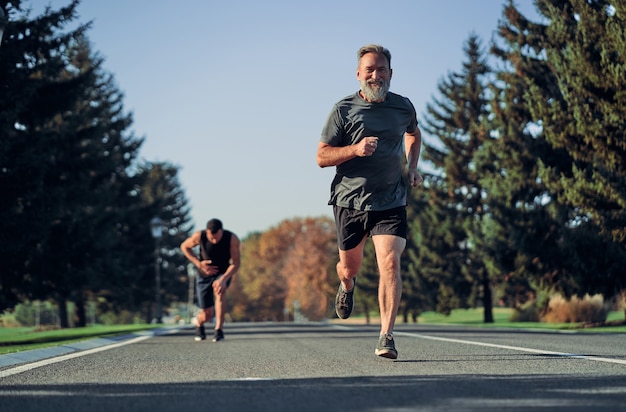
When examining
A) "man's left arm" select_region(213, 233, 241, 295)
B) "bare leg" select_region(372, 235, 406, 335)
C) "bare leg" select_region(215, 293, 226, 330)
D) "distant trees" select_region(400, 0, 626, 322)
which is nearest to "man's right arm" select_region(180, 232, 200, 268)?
"man's left arm" select_region(213, 233, 241, 295)

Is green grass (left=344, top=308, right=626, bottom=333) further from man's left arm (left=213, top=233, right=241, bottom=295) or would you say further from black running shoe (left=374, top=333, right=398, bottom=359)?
black running shoe (left=374, top=333, right=398, bottom=359)

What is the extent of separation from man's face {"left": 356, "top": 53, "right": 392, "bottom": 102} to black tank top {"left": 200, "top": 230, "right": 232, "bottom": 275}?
6.60m

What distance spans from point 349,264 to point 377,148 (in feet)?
3.74

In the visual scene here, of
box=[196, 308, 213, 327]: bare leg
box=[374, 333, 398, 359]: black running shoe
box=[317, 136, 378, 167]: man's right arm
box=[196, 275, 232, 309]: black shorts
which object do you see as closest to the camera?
box=[317, 136, 378, 167]: man's right arm

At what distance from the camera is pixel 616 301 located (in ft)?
105

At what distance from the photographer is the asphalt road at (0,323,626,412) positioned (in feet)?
14.7

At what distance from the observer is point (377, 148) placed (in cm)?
755

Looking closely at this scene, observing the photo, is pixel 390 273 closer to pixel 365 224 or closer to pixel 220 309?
pixel 365 224

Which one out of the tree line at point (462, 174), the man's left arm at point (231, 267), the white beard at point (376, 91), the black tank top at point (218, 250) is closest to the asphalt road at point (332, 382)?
the white beard at point (376, 91)

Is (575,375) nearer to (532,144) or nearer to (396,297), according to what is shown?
(396,297)

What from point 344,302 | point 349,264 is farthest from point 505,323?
point 349,264

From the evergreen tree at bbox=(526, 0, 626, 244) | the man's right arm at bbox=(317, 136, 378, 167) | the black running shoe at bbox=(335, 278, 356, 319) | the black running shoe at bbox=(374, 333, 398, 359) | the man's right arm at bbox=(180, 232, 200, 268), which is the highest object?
the evergreen tree at bbox=(526, 0, 626, 244)

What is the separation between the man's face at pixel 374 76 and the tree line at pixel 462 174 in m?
14.5

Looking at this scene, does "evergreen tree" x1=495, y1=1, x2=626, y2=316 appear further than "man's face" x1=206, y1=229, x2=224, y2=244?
Yes
